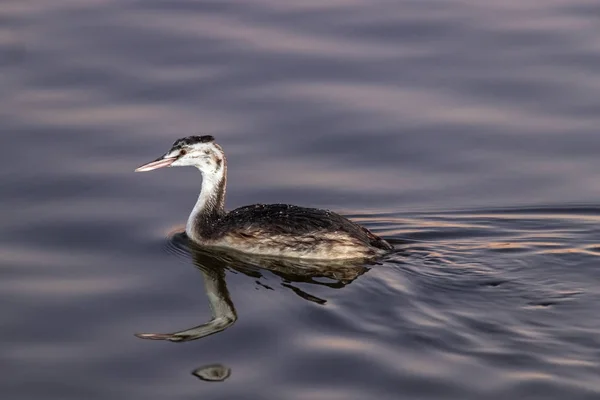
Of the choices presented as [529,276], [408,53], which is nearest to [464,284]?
[529,276]

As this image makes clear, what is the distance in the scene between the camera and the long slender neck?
12719mm

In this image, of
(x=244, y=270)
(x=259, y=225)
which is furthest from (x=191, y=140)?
(x=244, y=270)

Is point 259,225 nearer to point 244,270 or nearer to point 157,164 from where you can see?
point 244,270

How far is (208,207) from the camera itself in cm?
1291

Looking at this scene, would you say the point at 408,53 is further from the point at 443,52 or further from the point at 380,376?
the point at 380,376

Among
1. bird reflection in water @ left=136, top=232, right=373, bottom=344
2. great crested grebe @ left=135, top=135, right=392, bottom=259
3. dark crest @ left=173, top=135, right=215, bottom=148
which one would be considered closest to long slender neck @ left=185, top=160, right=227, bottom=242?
great crested grebe @ left=135, top=135, right=392, bottom=259

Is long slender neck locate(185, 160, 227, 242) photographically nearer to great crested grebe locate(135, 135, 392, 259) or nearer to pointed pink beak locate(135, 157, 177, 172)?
great crested grebe locate(135, 135, 392, 259)

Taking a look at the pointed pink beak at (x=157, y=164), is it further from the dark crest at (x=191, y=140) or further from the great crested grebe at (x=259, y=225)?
the dark crest at (x=191, y=140)

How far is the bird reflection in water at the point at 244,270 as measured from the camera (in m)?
11.0

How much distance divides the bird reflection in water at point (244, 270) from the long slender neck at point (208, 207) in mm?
131

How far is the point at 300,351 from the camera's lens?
9852 mm

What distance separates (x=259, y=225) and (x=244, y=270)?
0.50m

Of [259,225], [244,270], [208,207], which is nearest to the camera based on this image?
[244,270]

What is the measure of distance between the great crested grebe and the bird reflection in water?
0.09 m
